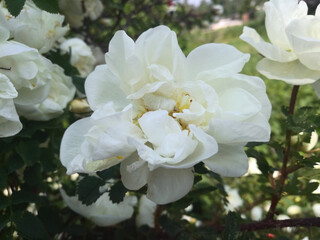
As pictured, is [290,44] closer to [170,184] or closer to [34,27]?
[170,184]

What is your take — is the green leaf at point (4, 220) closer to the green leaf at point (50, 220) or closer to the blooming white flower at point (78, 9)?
the green leaf at point (50, 220)

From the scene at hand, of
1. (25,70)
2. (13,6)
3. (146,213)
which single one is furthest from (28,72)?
(146,213)

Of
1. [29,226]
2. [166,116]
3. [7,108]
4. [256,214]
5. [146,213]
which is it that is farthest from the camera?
[256,214]

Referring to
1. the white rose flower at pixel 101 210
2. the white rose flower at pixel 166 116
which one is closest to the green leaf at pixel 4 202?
the white rose flower at pixel 101 210

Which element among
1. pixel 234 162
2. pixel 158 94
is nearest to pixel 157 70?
pixel 158 94

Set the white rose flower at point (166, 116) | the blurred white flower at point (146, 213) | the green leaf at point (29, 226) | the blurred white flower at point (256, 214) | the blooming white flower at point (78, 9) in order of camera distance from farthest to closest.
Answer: the blurred white flower at point (256, 214)
the blooming white flower at point (78, 9)
the blurred white flower at point (146, 213)
the green leaf at point (29, 226)
the white rose flower at point (166, 116)

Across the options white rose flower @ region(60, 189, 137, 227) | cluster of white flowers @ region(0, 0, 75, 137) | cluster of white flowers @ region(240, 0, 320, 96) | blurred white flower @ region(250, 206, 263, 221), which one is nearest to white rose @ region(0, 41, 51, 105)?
cluster of white flowers @ region(0, 0, 75, 137)

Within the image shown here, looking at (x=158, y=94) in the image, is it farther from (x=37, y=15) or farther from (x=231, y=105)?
(x=37, y=15)
